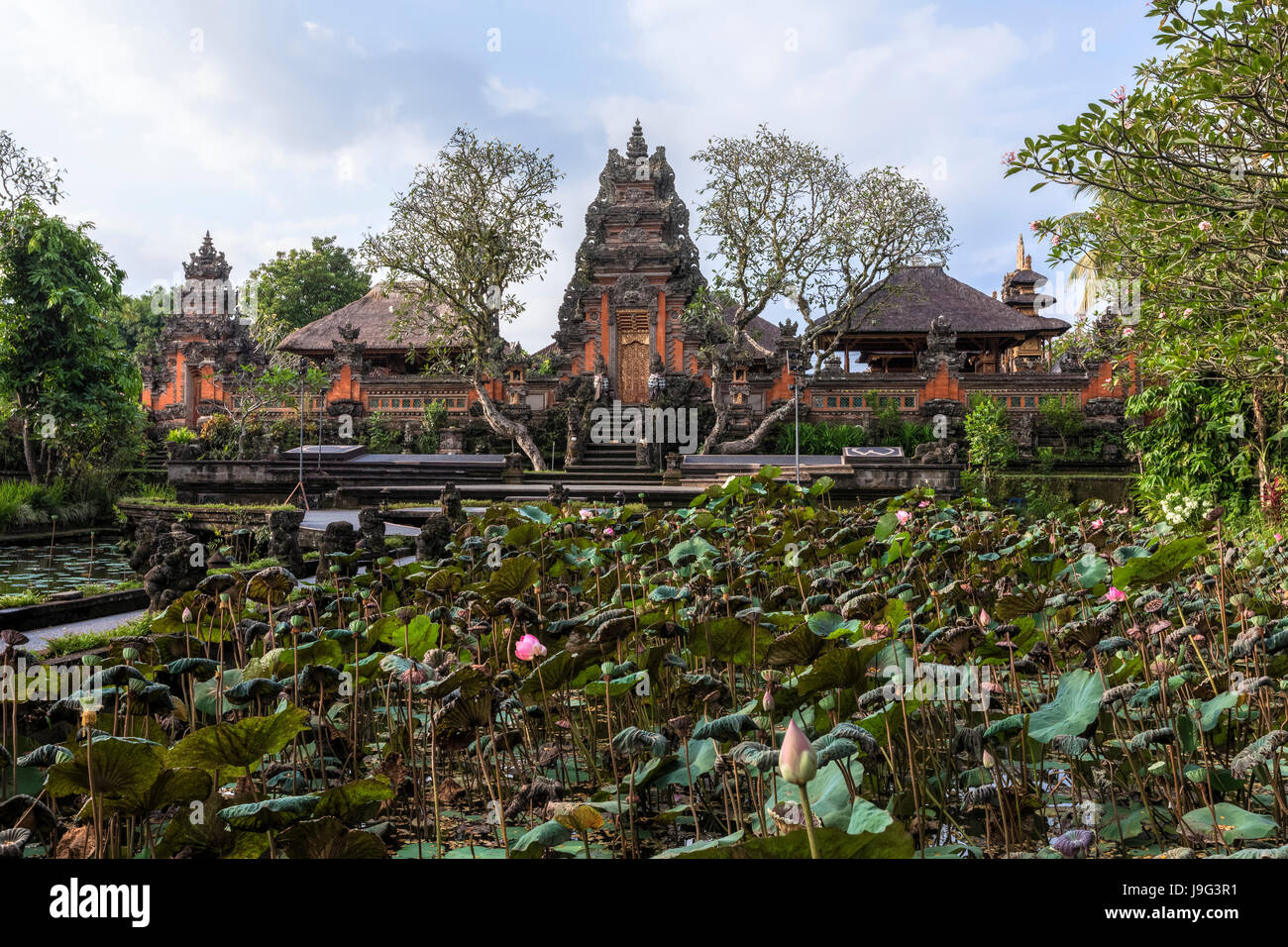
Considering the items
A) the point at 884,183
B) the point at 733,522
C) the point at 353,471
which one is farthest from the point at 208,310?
the point at 733,522

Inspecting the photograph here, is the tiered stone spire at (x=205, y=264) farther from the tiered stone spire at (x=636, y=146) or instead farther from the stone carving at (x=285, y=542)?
the stone carving at (x=285, y=542)

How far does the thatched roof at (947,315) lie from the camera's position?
2323cm

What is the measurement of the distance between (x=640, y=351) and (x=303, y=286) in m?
18.0

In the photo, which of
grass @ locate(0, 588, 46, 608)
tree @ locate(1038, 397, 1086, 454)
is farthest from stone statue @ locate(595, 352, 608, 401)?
grass @ locate(0, 588, 46, 608)

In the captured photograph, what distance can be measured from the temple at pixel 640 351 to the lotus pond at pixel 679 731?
1531 centimetres

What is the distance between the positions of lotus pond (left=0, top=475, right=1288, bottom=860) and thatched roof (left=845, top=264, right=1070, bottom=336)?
67.0 ft

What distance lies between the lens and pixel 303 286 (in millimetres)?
33062

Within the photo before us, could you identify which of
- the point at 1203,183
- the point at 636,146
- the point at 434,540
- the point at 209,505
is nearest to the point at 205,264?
the point at 636,146

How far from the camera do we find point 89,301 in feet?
47.7

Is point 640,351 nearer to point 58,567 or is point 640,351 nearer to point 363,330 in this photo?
point 363,330

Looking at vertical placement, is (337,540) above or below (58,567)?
above

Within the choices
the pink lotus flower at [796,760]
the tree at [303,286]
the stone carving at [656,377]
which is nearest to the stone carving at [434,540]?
the pink lotus flower at [796,760]

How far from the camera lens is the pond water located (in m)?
7.17
